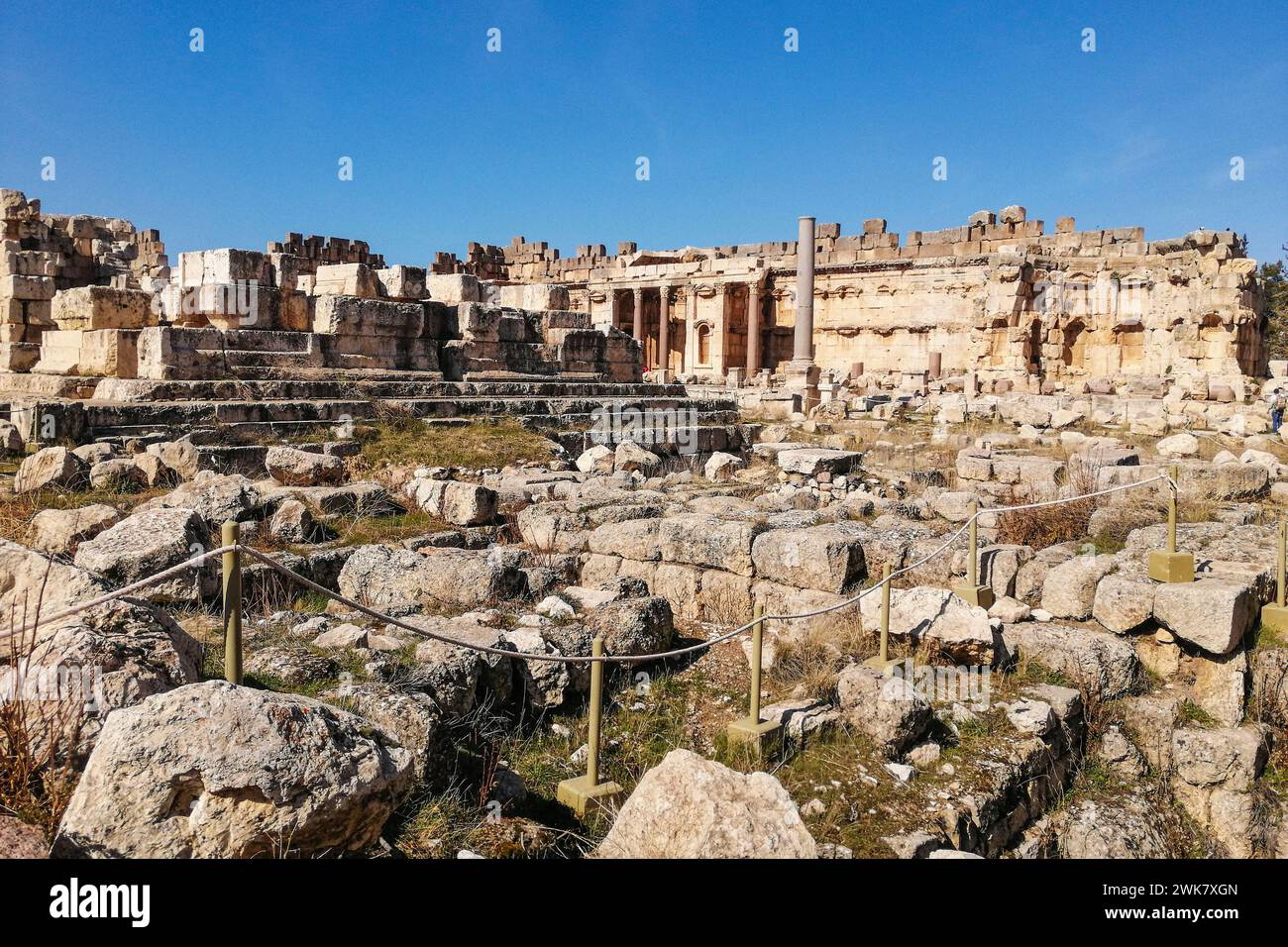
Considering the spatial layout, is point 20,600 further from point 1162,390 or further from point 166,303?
point 1162,390

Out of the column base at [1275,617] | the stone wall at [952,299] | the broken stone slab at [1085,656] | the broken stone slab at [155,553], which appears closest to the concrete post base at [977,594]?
the broken stone slab at [1085,656]

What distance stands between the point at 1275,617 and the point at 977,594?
1.71 meters

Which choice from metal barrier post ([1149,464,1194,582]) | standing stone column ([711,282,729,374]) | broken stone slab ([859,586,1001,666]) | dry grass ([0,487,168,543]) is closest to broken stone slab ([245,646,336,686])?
broken stone slab ([859,586,1001,666])

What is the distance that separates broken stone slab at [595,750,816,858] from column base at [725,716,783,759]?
110 centimetres

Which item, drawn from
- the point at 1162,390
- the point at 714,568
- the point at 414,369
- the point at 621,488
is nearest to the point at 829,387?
the point at 1162,390

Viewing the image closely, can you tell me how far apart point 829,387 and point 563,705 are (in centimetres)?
2066

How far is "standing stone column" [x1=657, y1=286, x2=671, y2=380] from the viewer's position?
3161cm

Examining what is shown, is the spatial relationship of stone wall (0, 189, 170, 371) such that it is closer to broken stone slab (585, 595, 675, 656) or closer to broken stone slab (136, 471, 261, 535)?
broken stone slab (136, 471, 261, 535)

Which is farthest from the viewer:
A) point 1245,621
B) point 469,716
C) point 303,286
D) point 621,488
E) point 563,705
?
point 303,286

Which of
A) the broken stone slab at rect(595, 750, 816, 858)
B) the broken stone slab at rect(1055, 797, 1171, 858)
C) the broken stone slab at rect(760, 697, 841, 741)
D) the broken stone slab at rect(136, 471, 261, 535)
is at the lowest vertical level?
the broken stone slab at rect(1055, 797, 1171, 858)

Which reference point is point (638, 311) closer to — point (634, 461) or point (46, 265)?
→ point (46, 265)

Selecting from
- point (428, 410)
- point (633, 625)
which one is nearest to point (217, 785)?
point (633, 625)

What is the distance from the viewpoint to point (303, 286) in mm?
15312

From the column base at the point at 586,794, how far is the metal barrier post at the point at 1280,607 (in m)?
4.33
